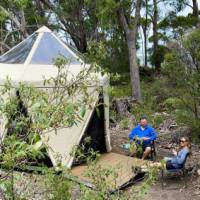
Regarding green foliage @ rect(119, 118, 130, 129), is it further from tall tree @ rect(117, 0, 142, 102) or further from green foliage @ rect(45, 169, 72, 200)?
green foliage @ rect(45, 169, 72, 200)

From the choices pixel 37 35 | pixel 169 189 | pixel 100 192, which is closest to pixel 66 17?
pixel 37 35

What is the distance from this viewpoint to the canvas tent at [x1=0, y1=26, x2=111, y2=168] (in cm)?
799

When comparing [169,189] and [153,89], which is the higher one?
[153,89]

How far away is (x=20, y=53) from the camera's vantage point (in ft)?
29.6

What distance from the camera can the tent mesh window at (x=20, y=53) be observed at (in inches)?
342

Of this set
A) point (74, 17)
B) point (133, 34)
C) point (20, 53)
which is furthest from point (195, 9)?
point (20, 53)

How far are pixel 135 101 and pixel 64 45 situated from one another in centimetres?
544

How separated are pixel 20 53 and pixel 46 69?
103 centimetres

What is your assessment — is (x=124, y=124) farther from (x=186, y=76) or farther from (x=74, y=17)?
(x=74, y=17)

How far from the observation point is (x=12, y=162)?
6.58 ft

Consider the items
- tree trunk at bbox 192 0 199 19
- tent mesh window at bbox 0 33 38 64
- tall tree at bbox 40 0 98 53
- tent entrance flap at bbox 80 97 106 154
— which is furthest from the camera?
tree trunk at bbox 192 0 199 19

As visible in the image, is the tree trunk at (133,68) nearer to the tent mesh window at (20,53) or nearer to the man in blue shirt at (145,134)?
the tent mesh window at (20,53)

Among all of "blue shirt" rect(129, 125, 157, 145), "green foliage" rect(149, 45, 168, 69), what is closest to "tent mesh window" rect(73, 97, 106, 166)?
"blue shirt" rect(129, 125, 157, 145)

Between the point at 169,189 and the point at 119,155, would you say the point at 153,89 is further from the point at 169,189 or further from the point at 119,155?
the point at 169,189
